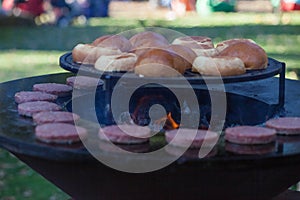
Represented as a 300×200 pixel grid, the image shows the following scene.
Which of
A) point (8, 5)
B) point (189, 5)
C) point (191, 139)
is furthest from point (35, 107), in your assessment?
point (189, 5)

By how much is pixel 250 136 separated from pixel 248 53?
68cm

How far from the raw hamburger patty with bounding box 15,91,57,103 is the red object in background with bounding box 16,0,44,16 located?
1359cm

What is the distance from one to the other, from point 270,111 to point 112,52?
0.79 meters

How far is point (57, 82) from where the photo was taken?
3314 mm

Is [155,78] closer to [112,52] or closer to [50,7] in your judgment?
[112,52]

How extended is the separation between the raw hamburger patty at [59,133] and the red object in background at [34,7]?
46.6ft

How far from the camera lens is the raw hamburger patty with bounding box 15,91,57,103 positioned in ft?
9.27

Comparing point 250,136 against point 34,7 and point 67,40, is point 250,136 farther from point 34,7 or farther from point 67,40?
point 34,7

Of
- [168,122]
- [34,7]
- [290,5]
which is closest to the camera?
[168,122]

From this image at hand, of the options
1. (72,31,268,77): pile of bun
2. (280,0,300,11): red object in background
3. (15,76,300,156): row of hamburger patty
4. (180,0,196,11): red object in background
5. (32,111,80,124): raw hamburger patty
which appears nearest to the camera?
(15,76,300,156): row of hamburger patty

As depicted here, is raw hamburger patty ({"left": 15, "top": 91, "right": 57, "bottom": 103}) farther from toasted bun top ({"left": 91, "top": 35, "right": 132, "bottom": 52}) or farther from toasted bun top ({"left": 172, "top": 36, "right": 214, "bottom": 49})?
toasted bun top ({"left": 172, "top": 36, "right": 214, "bottom": 49})

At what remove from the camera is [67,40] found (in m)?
12.7

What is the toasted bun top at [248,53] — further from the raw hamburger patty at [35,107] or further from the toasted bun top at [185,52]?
the raw hamburger patty at [35,107]

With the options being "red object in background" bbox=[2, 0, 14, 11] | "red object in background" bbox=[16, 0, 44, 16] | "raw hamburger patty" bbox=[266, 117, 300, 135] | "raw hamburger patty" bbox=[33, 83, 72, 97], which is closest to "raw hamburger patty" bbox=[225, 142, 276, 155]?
"raw hamburger patty" bbox=[266, 117, 300, 135]
